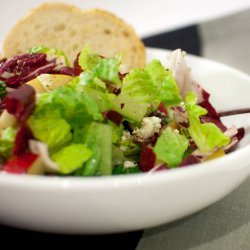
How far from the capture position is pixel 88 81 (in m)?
1.32

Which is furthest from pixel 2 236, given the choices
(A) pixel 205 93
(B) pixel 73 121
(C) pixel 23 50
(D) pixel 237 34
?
(D) pixel 237 34

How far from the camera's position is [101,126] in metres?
1.26

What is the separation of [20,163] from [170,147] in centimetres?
41

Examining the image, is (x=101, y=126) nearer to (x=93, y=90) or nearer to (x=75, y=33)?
(x=93, y=90)

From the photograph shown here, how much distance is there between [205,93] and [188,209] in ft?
2.68

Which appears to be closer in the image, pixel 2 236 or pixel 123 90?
pixel 2 236

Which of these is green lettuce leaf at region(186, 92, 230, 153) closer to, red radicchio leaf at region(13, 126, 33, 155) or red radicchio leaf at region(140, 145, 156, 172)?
red radicchio leaf at region(140, 145, 156, 172)

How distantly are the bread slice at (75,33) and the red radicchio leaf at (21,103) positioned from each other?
1113 mm

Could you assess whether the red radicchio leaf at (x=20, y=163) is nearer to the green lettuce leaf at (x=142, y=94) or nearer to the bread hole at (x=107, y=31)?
the green lettuce leaf at (x=142, y=94)

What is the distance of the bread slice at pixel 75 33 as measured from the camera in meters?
2.26

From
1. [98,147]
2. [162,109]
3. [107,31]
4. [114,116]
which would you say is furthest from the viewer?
[107,31]

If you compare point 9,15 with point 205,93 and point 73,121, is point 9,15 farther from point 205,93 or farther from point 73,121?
point 73,121

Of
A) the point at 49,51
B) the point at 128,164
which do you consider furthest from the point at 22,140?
the point at 49,51

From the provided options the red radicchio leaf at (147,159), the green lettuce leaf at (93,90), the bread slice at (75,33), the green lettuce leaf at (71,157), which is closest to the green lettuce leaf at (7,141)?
the green lettuce leaf at (71,157)
